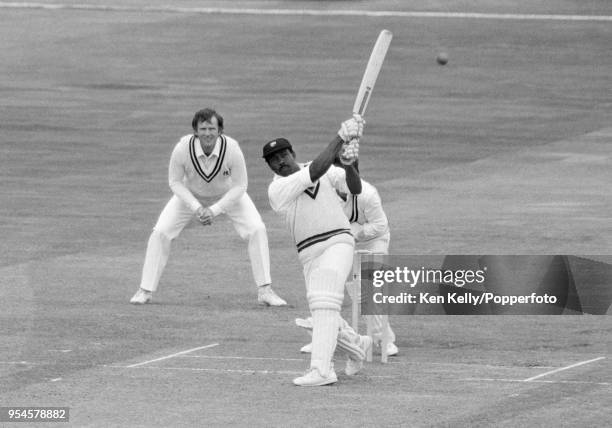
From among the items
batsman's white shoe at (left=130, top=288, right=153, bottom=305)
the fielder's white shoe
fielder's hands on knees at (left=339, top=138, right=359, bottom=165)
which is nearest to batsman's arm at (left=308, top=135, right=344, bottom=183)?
fielder's hands on knees at (left=339, top=138, right=359, bottom=165)

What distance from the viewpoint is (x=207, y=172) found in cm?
1614

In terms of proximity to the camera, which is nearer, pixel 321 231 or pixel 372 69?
pixel 321 231

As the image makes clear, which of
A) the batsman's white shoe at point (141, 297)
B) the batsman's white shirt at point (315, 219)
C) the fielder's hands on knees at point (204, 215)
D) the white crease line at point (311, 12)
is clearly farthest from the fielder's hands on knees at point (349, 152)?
the white crease line at point (311, 12)

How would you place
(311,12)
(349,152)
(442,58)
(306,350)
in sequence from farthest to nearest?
1. (311,12)
2. (442,58)
3. (306,350)
4. (349,152)

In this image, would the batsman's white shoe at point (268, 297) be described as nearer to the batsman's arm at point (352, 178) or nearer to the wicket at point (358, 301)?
the wicket at point (358, 301)

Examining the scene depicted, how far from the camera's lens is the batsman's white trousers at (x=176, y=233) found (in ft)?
53.1

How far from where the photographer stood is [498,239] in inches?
798

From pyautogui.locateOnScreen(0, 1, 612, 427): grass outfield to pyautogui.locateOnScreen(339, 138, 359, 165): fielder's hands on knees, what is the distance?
5.76ft

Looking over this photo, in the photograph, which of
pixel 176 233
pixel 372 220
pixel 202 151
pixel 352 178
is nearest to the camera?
pixel 352 178

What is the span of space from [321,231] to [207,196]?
4.80 m

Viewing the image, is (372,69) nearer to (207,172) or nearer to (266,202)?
(207,172)

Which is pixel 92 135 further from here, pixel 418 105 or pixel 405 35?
pixel 405 35

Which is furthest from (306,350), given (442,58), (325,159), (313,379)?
(442,58)

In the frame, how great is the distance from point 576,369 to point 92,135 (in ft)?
63.7
